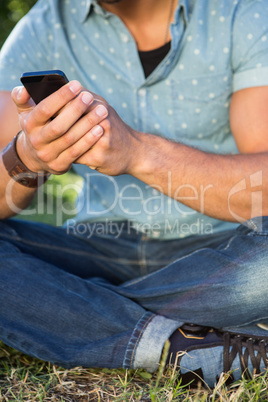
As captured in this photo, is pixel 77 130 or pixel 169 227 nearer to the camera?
pixel 77 130

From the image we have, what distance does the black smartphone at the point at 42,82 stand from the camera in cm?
114

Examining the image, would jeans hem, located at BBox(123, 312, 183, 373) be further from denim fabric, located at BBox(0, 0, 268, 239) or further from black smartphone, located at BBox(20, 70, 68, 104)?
black smartphone, located at BBox(20, 70, 68, 104)

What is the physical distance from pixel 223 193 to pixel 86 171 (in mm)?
623

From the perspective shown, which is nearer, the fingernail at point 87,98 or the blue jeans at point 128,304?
the fingernail at point 87,98

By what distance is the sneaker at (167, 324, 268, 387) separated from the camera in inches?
52.9

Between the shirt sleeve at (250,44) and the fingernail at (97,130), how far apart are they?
2.16ft

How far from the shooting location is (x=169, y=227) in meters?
1.79

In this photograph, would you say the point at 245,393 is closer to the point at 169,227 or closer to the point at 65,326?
the point at 65,326

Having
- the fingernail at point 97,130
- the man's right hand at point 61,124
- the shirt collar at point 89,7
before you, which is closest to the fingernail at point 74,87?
the man's right hand at point 61,124

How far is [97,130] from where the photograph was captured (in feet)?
4.02

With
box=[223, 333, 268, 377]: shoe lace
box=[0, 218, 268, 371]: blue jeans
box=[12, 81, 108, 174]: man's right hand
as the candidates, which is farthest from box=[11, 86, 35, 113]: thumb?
box=[223, 333, 268, 377]: shoe lace

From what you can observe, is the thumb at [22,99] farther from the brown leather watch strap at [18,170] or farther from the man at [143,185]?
the brown leather watch strap at [18,170]

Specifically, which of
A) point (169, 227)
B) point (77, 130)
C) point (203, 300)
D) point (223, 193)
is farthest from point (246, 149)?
point (77, 130)

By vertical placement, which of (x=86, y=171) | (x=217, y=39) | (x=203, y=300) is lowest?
(x=203, y=300)
